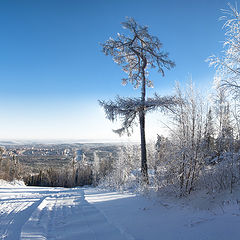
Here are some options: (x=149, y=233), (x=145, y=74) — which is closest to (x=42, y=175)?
(x=145, y=74)

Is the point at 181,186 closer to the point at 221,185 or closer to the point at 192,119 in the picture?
the point at 221,185

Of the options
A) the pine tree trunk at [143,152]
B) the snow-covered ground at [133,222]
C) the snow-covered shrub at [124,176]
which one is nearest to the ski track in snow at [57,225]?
the snow-covered ground at [133,222]

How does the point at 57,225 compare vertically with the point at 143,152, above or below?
below

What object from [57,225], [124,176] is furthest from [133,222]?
[124,176]

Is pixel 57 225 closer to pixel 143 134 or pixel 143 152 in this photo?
pixel 143 152

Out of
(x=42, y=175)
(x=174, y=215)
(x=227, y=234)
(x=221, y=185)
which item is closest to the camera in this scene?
(x=227, y=234)

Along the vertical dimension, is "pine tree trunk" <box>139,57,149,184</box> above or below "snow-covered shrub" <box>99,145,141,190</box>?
above

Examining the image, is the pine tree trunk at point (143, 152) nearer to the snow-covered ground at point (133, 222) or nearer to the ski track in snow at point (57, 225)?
the snow-covered ground at point (133, 222)

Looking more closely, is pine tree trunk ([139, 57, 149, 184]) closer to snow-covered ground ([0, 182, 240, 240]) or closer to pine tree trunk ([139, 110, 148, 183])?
pine tree trunk ([139, 110, 148, 183])

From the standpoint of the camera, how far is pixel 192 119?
5578mm

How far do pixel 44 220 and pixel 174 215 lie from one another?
333 centimetres

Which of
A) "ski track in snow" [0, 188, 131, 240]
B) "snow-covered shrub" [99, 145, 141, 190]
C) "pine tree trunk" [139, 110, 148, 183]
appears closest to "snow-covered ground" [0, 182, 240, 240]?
"ski track in snow" [0, 188, 131, 240]

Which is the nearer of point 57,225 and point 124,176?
point 57,225

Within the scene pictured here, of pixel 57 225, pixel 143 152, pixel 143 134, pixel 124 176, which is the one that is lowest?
pixel 124 176
